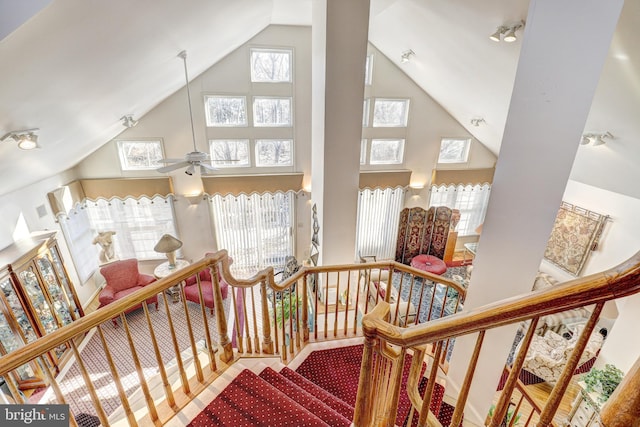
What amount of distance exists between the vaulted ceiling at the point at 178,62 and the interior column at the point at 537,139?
12 centimetres

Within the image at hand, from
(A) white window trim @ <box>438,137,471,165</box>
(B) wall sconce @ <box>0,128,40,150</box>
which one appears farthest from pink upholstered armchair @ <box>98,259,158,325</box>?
(A) white window trim @ <box>438,137,471,165</box>

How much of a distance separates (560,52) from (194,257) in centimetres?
663

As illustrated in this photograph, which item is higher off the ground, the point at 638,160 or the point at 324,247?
the point at 638,160

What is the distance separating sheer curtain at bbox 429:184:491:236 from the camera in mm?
7289

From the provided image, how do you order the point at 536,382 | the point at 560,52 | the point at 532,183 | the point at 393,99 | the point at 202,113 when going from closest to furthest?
the point at 560,52 → the point at 532,183 → the point at 536,382 → the point at 202,113 → the point at 393,99

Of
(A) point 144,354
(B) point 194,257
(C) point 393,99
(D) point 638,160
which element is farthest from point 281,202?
(D) point 638,160

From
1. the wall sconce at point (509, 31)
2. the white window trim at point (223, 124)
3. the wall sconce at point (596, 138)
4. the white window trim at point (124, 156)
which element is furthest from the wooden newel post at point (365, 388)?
the white window trim at point (124, 156)

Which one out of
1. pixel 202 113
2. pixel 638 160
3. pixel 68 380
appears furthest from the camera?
pixel 202 113

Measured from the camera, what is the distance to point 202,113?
572 centimetres

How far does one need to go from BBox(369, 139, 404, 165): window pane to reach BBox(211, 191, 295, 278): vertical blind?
2.03 metres

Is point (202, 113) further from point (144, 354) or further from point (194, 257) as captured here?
point (144, 354)

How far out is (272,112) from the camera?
6.03 meters

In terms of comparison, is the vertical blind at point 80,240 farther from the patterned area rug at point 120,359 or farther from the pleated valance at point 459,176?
the pleated valance at point 459,176

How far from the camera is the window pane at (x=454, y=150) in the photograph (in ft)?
22.6
